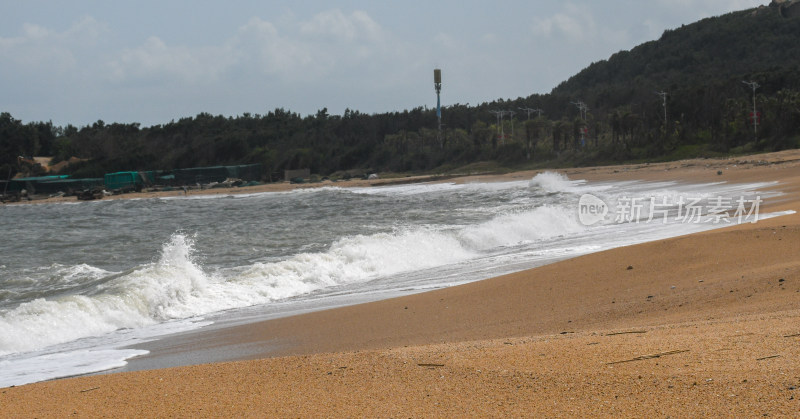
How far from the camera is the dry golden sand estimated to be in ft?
13.0

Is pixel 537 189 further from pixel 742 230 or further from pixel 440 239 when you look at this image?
pixel 742 230

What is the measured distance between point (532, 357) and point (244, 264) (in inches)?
434

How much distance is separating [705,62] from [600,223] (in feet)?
325

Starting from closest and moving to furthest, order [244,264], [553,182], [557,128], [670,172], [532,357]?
1. [532,357]
2. [244,264]
3. [670,172]
4. [553,182]
5. [557,128]

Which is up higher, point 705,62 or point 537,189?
point 705,62

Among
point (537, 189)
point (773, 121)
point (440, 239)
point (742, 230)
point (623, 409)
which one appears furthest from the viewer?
point (773, 121)

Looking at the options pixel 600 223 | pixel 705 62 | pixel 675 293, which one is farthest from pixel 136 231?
pixel 705 62

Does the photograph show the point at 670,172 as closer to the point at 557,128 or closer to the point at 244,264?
the point at 557,128

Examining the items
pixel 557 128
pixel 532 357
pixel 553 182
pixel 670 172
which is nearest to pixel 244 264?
pixel 532 357

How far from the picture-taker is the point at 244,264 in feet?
49.9

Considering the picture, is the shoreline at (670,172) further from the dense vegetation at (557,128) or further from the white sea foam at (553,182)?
the dense vegetation at (557,128)

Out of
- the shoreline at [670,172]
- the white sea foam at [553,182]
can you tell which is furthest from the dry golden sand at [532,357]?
the white sea foam at [553,182]

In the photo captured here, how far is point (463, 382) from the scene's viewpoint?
14.9 feet

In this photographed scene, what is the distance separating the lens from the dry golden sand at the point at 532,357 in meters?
3.96
